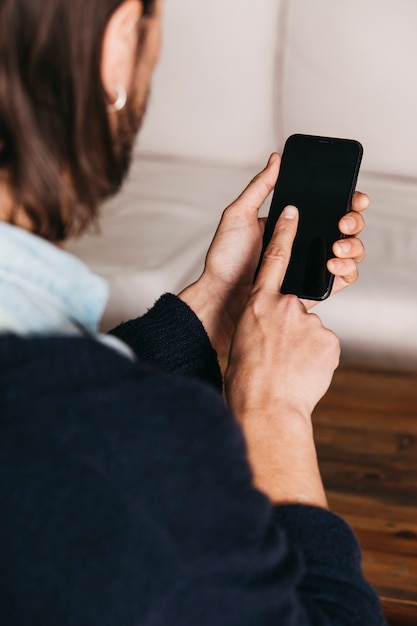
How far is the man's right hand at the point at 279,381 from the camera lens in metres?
0.61

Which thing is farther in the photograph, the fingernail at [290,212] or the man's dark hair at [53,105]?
the fingernail at [290,212]

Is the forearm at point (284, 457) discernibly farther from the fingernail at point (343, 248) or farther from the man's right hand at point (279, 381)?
the fingernail at point (343, 248)

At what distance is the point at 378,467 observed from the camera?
4.22ft

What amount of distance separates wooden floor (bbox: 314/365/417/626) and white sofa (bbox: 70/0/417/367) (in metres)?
0.13

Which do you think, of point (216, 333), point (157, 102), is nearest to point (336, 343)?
point (216, 333)

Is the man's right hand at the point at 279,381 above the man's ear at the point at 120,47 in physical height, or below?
below

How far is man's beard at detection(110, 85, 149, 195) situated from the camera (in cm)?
59

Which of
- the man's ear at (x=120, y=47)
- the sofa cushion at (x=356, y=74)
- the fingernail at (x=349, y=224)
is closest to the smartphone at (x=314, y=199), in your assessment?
the fingernail at (x=349, y=224)

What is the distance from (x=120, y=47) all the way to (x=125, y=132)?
0.30ft

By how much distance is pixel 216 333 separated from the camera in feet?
3.03

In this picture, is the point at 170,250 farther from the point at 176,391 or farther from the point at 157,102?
the point at 176,391

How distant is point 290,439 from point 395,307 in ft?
2.09

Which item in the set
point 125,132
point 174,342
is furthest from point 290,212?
point 125,132

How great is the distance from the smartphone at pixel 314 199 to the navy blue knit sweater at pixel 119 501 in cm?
48
